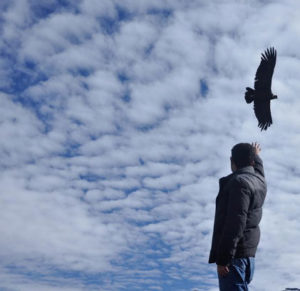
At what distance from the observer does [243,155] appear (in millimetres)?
5117

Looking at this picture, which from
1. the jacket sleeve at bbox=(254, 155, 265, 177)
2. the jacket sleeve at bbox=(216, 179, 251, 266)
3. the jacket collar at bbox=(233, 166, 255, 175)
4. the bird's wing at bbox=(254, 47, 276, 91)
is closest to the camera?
the jacket sleeve at bbox=(216, 179, 251, 266)

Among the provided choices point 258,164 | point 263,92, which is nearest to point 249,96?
point 263,92

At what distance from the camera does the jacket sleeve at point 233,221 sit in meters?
4.49

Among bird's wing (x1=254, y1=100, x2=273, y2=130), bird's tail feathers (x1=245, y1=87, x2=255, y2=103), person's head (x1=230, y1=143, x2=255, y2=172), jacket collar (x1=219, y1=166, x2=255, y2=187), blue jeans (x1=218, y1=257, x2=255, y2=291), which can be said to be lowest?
blue jeans (x1=218, y1=257, x2=255, y2=291)

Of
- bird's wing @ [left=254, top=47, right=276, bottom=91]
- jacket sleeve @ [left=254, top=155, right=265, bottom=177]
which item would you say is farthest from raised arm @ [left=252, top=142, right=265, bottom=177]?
bird's wing @ [left=254, top=47, right=276, bottom=91]

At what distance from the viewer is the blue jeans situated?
14.7 feet

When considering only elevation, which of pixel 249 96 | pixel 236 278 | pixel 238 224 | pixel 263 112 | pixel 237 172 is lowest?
pixel 236 278

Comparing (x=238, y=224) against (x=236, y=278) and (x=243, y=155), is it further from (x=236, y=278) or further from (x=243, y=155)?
(x=243, y=155)

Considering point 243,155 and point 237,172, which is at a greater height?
point 243,155

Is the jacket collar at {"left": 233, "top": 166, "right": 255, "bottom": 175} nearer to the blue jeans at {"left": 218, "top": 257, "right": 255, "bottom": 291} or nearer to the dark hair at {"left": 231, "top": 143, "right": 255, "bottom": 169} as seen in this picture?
the dark hair at {"left": 231, "top": 143, "right": 255, "bottom": 169}

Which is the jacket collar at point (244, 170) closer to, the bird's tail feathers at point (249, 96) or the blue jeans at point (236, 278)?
the blue jeans at point (236, 278)

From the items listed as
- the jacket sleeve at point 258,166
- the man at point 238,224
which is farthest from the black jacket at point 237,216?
the jacket sleeve at point 258,166

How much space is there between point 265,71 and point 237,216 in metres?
8.67

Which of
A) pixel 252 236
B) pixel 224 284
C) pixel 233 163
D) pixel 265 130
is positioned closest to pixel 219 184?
pixel 233 163
